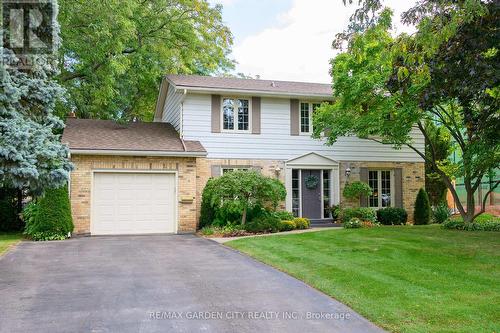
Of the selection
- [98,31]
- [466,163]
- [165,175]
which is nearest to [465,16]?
[466,163]

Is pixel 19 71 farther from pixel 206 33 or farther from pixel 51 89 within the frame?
pixel 206 33

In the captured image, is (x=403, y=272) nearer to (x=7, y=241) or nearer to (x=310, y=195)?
(x=310, y=195)

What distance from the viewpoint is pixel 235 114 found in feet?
56.9

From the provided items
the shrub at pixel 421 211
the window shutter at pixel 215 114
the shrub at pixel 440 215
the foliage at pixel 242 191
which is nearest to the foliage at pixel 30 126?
the foliage at pixel 242 191

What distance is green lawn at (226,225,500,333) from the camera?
5.63m

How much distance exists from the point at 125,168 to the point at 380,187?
10.1 m

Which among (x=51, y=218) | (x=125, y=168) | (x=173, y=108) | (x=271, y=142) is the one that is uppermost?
(x=173, y=108)

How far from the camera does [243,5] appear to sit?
1584 cm

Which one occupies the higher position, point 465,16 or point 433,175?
point 465,16

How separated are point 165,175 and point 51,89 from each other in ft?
22.5

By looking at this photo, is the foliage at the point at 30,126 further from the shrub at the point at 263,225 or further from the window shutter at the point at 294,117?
the window shutter at the point at 294,117

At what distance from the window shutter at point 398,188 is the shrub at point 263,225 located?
6264 mm

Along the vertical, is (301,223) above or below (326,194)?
below

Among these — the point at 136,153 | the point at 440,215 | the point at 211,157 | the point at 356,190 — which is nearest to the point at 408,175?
the point at 440,215
